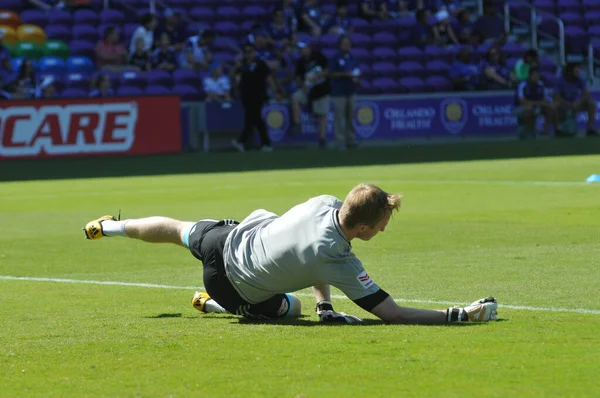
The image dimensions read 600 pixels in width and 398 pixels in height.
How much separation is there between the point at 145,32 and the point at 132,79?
1.41 meters

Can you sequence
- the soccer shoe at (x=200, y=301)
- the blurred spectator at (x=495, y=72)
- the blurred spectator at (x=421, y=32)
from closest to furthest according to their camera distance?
1. the soccer shoe at (x=200, y=301)
2. the blurred spectator at (x=495, y=72)
3. the blurred spectator at (x=421, y=32)

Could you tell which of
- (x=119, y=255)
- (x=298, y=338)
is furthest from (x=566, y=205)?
(x=298, y=338)

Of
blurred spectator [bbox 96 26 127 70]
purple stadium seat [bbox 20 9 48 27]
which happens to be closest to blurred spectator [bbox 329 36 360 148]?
blurred spectator [bbox 96 26 127 70]

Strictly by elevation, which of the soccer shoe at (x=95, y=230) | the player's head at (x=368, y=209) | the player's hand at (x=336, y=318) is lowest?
the player's hand at (x=336, y=318)

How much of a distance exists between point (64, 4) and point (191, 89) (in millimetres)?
4943

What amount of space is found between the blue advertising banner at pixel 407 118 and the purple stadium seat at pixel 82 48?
12.4ft

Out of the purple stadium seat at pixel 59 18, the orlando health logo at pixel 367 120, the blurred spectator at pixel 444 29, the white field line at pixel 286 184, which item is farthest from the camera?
the blurred spectator at pixel 444 29

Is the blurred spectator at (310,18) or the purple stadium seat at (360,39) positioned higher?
the blurred spectator at (310,18)

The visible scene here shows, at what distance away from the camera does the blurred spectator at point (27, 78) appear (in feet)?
106

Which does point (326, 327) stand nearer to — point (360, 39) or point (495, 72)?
point (495, 72)

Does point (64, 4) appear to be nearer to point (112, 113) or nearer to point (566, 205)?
point (112, 113)

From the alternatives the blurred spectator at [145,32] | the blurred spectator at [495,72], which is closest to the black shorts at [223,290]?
the blurred spectator at [145,32]

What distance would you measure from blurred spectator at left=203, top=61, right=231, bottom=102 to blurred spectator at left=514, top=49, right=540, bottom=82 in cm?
884

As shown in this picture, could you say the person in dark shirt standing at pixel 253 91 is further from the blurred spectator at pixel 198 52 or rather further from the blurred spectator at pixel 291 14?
the blurred spectator at pixel 291 14
